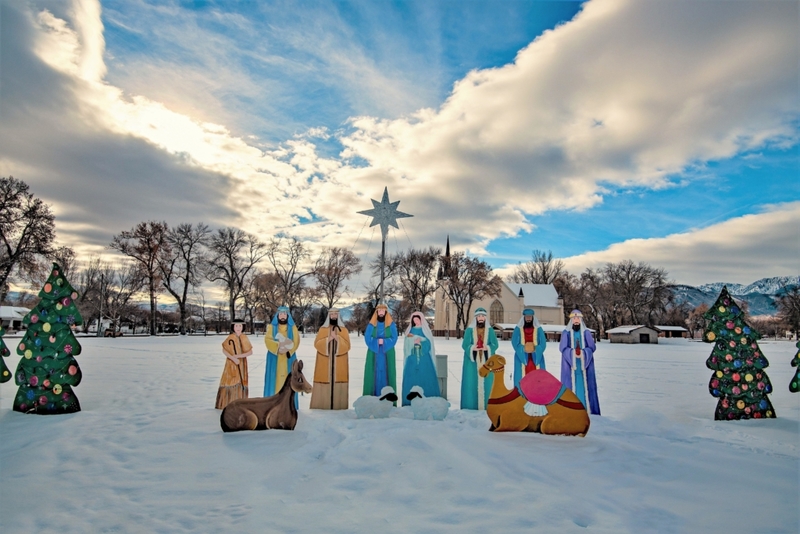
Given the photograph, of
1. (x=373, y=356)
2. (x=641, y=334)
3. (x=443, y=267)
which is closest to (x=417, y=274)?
(x=443, y=267)

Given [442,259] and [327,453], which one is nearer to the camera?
[327,453]

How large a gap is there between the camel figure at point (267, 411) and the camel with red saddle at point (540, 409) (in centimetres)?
305

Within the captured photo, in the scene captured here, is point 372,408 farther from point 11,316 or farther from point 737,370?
point 11,316

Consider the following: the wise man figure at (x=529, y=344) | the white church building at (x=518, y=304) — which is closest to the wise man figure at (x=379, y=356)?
the wise man figure at (x=529, y=344)

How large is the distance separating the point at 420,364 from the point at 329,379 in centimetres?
179

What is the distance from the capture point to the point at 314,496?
4461mm

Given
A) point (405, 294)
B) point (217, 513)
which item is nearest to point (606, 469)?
point (217, 513)

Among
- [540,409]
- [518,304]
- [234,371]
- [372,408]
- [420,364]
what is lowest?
[372,408]

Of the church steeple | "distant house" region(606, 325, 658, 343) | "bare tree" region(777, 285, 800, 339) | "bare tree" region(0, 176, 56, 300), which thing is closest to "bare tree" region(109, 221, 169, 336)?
"bare tree" region(0, 176, 56, 300)

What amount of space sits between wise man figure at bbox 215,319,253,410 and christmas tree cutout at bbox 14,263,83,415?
94.0 inches

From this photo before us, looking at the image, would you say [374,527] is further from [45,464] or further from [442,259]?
[442,259]

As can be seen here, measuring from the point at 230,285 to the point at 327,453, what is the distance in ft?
136

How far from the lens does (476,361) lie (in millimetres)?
8711

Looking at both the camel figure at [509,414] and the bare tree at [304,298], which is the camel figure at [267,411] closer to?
the camel figure at [509,414]
